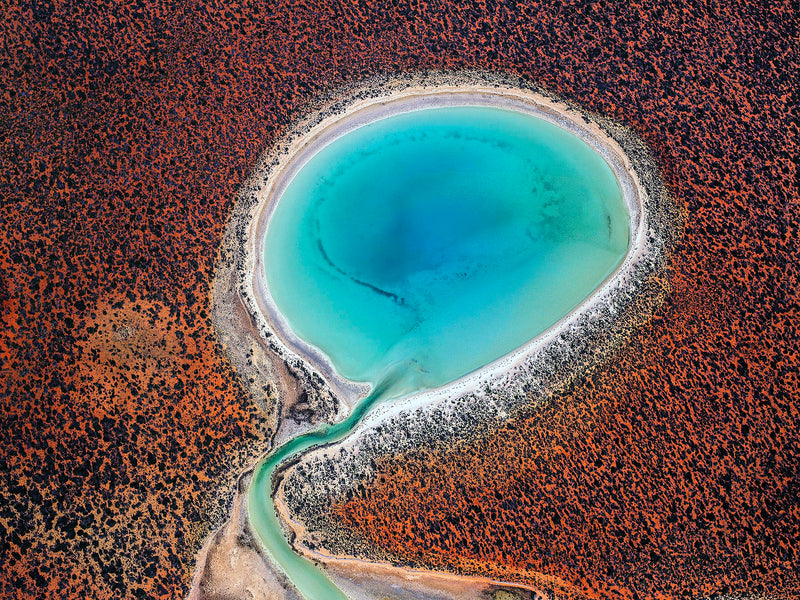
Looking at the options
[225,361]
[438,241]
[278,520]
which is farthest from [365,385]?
[438,241]

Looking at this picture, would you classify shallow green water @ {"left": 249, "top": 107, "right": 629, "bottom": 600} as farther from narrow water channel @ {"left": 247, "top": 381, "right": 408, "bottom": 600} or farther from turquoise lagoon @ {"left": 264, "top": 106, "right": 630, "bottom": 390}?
narrow water channel @ {"left": 247, "top": 381, "right": 408, "bottom": 600}

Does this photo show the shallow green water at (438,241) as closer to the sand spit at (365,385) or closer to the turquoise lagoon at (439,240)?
the turquoise lagoon at (439,240)

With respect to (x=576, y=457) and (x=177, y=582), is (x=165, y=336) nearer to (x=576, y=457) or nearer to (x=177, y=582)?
(x=177, y=582)

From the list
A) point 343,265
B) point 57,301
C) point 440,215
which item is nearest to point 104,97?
point 57,301

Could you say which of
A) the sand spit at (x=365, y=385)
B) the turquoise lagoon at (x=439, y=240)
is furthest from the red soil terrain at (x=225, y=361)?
the turquoise lagoon at (x=439, y=240)

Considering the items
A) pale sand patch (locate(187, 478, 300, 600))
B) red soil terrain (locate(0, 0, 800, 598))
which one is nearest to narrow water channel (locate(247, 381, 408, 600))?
pale sand patch (locate(187, 478, 300, 600))

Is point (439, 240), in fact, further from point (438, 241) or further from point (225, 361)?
point (225, 361)

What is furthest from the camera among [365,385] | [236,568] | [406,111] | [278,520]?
[406,111]
